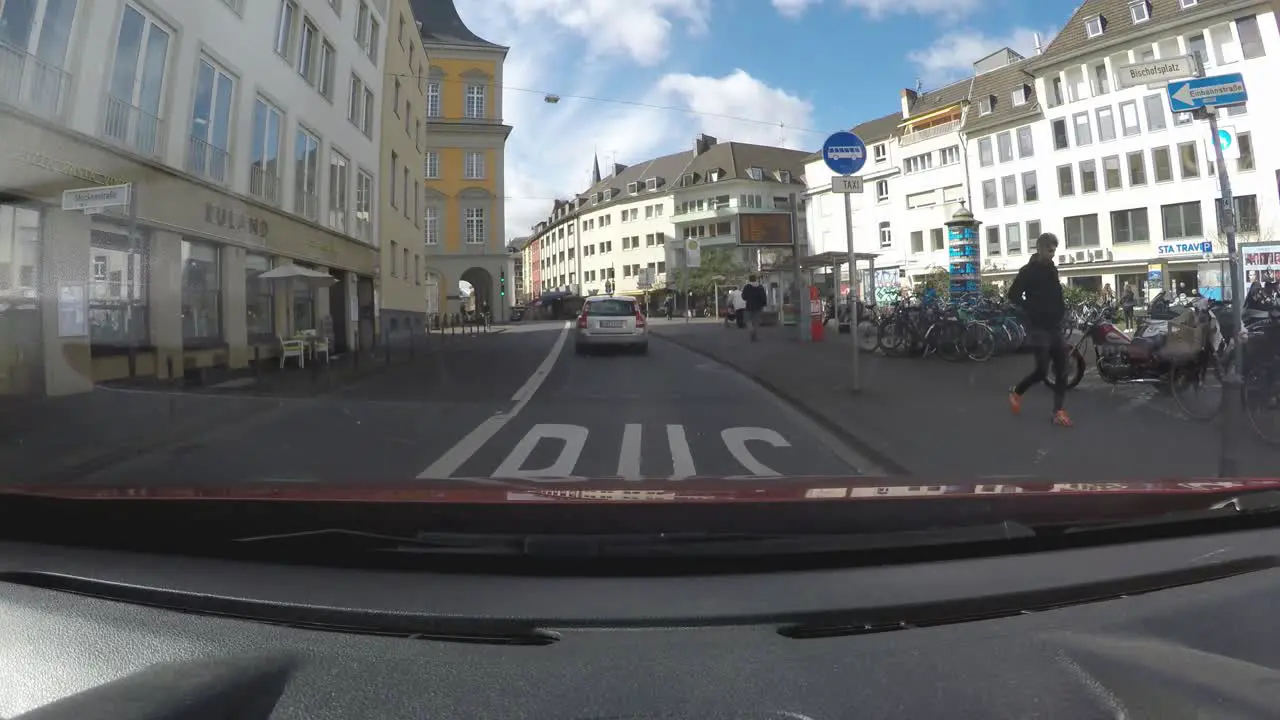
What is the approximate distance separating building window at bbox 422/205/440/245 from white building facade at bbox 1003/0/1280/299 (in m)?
7.71

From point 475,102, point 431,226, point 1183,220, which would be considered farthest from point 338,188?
point 1183,220

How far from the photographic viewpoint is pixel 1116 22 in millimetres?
21578

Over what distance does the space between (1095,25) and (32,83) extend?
26308 mm

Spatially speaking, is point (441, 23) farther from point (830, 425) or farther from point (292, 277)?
point (830, 425)

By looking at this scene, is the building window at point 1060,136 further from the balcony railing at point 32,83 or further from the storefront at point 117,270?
the balcony railing at point 32,83

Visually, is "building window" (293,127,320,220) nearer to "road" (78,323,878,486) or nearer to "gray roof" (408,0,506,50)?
"road" (78,323,878,486)

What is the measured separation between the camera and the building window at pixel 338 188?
5.73 meters

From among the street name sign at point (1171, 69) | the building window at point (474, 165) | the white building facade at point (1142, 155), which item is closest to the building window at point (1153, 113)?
the white building facade at point (1142, 155)

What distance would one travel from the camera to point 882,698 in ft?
5.28

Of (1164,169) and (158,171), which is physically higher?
(1164,169)

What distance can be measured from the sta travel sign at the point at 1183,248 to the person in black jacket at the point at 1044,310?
3135cm

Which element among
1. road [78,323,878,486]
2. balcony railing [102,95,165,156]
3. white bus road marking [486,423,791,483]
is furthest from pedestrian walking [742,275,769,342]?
balcony railing [102,95,165,156]

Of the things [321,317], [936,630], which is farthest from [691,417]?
[936,630]

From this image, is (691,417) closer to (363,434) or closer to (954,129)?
(363,434)
